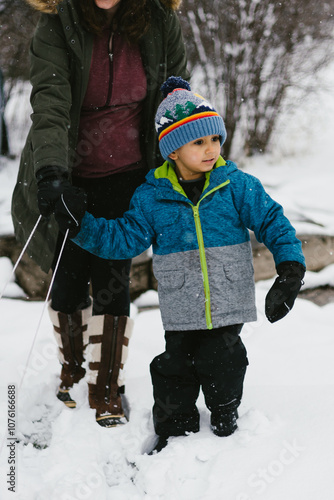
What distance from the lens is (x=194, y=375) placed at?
2.09 metres

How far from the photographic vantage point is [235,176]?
1.94 meters

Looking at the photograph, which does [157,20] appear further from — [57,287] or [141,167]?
[57,287]

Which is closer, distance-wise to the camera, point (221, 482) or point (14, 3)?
point (221, 482)

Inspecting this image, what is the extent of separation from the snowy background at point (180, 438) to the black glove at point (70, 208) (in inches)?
14.3

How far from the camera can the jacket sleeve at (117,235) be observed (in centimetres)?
182

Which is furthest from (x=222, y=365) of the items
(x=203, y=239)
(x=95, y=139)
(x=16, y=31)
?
(x=16, y=31)

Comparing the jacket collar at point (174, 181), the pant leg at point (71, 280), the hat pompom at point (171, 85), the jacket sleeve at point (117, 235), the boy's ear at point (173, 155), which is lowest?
the pant leg at point (71, 280)

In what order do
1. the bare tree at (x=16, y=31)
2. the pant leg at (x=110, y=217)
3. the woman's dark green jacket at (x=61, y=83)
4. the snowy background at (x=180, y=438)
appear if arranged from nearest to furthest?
the snowy background at (x=180, y=438)
the woman's dark green jacket at (x=61, y=83)
the pant leg at (x=110, y=217)
the bare tree at (x=16, y=31)

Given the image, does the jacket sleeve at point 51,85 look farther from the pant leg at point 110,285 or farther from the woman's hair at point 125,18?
the pant leg at point 110,285

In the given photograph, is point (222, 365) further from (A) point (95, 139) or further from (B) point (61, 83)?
(B) point (61, 83)

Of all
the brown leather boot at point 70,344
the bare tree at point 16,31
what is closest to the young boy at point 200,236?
Answer: the brown leather boot at point 70,344

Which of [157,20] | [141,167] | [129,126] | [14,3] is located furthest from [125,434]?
[14,3]

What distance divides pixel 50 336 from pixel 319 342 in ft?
4.95

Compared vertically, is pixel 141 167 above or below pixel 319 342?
above
